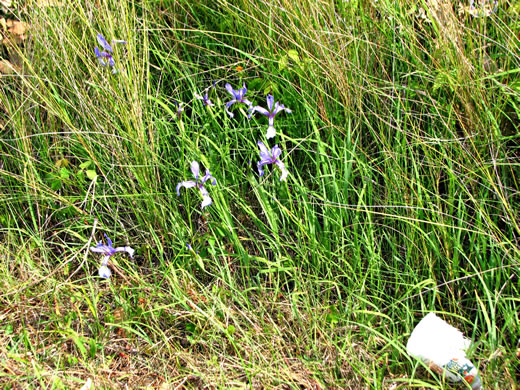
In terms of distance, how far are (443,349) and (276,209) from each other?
2.64 ft

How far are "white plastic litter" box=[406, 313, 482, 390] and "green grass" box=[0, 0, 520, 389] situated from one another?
0.04 meters

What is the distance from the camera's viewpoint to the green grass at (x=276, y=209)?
1.91 metres

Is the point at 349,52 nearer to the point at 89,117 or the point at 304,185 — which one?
the point at 304,185

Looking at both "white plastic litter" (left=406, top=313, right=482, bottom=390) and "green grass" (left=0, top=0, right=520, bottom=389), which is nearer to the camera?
"white plastic litter" (left=406, top=313, right=482, bottom=390)

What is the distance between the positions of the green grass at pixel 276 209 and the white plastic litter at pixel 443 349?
42 millimetres

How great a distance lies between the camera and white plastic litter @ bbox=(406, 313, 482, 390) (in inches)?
69.2

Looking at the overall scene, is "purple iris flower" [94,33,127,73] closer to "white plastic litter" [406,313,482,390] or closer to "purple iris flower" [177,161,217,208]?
"purple iris flower" [177,161,217,208]

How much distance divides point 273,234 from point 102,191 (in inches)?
30.0

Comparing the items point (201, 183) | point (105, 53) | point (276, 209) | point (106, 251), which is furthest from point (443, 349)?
point (105, 53)

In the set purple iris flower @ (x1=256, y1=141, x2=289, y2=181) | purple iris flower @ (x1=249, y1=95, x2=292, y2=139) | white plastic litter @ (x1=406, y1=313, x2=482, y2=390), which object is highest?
purple iris flower @ (x1=249, y1=95, x2=292, y2=139)

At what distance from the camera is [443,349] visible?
1800 mm

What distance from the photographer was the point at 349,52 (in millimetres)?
2318

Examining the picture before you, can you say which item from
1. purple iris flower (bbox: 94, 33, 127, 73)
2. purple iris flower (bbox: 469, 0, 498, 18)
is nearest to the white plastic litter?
purple iris flower (bbox: 469, 0, 498, 18)

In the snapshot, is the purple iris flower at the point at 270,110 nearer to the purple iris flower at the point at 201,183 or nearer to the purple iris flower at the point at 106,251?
the purple iris flower at the point at 201,183
